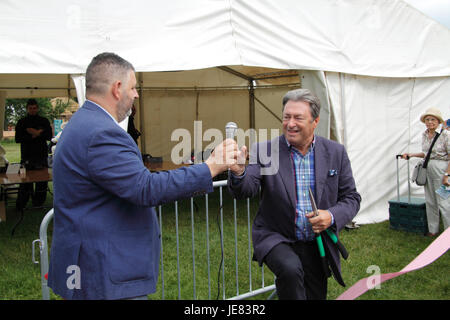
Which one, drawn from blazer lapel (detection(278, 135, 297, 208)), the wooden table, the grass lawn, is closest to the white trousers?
the grass lawn

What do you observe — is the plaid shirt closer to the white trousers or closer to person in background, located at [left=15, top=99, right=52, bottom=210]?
the white trousers

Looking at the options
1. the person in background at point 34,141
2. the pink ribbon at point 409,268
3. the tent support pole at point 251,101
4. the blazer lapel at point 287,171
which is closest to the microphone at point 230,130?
the blazer lapel at point 287,171

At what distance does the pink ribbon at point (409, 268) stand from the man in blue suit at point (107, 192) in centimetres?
113

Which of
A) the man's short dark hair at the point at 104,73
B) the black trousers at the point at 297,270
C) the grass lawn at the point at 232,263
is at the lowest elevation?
the grass lawn at the point at 232,263

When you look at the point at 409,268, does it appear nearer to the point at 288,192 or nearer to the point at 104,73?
the point at 288,192

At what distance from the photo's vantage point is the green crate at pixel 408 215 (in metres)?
6.03

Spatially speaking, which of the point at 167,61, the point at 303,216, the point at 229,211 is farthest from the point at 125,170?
the point at 229,211

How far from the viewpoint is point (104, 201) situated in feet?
5.59

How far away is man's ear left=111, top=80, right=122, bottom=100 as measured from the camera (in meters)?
1.77

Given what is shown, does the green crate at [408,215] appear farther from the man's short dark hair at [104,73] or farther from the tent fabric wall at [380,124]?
the man's short dark hair at [104,73]

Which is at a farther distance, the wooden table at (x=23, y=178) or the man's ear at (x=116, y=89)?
the wooden table at (x=23, y=178)

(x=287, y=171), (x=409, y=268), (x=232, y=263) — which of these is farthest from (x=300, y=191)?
(x=232, y=263)

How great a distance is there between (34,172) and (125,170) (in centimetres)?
645

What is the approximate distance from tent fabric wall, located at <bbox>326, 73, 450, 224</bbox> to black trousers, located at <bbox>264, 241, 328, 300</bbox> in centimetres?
419
